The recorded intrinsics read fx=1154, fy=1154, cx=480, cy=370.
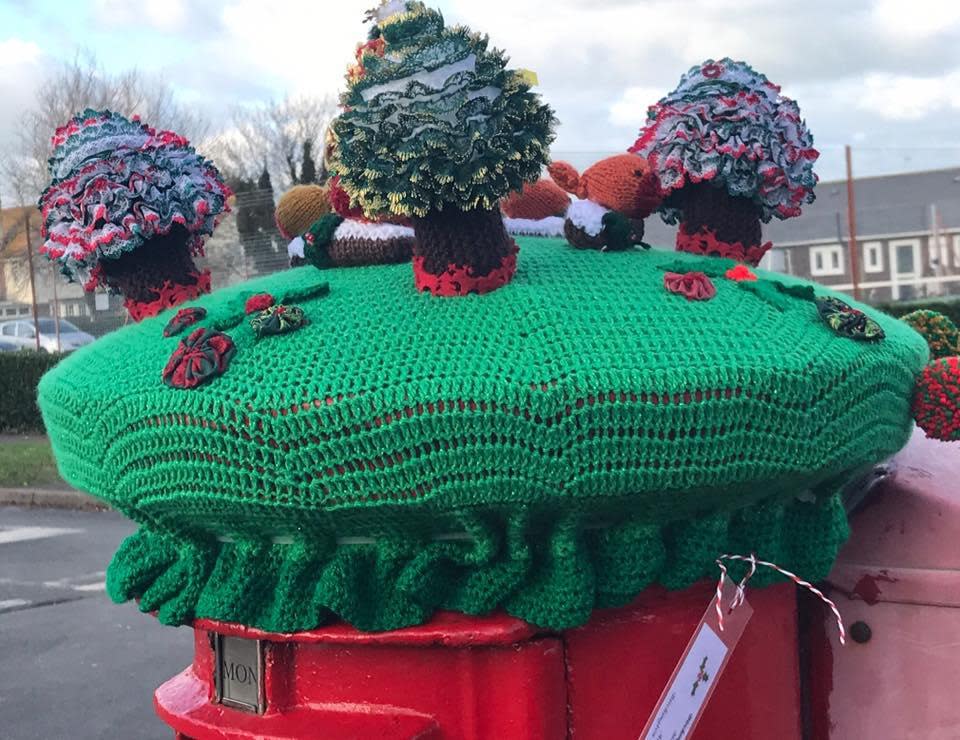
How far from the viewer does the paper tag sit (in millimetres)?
1181

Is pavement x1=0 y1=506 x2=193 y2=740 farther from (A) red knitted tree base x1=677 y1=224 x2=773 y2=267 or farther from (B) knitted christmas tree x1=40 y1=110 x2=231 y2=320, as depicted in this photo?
(A) red knitted tree base x1=677 y1=224 x2=773 y2=267

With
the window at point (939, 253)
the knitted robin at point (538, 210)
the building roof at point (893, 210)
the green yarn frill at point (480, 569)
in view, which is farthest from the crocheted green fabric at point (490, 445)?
the building roof at point (893, 210)

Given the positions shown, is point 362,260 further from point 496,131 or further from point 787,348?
point 787,348

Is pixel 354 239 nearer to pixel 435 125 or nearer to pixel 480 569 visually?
pixel 435 125

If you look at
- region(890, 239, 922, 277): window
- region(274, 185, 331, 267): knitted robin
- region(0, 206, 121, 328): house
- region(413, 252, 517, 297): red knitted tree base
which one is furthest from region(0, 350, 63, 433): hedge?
region(890, 239, 922, 277): window

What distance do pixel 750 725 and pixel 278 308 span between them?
73 cm

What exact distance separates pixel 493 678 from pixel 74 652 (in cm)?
417

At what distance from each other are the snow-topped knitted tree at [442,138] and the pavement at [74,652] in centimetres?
321

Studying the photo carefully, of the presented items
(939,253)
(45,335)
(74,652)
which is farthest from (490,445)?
(939,253)

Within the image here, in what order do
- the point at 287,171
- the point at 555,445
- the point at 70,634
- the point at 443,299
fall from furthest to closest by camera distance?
the point at 287,171
the point at 70,634
the point at 443,299
the point at 555,445

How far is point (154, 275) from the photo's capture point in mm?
1522

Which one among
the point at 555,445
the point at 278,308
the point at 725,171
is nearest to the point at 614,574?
the point at 555,445

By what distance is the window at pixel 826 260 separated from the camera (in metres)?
25.3

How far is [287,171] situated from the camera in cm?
1806
